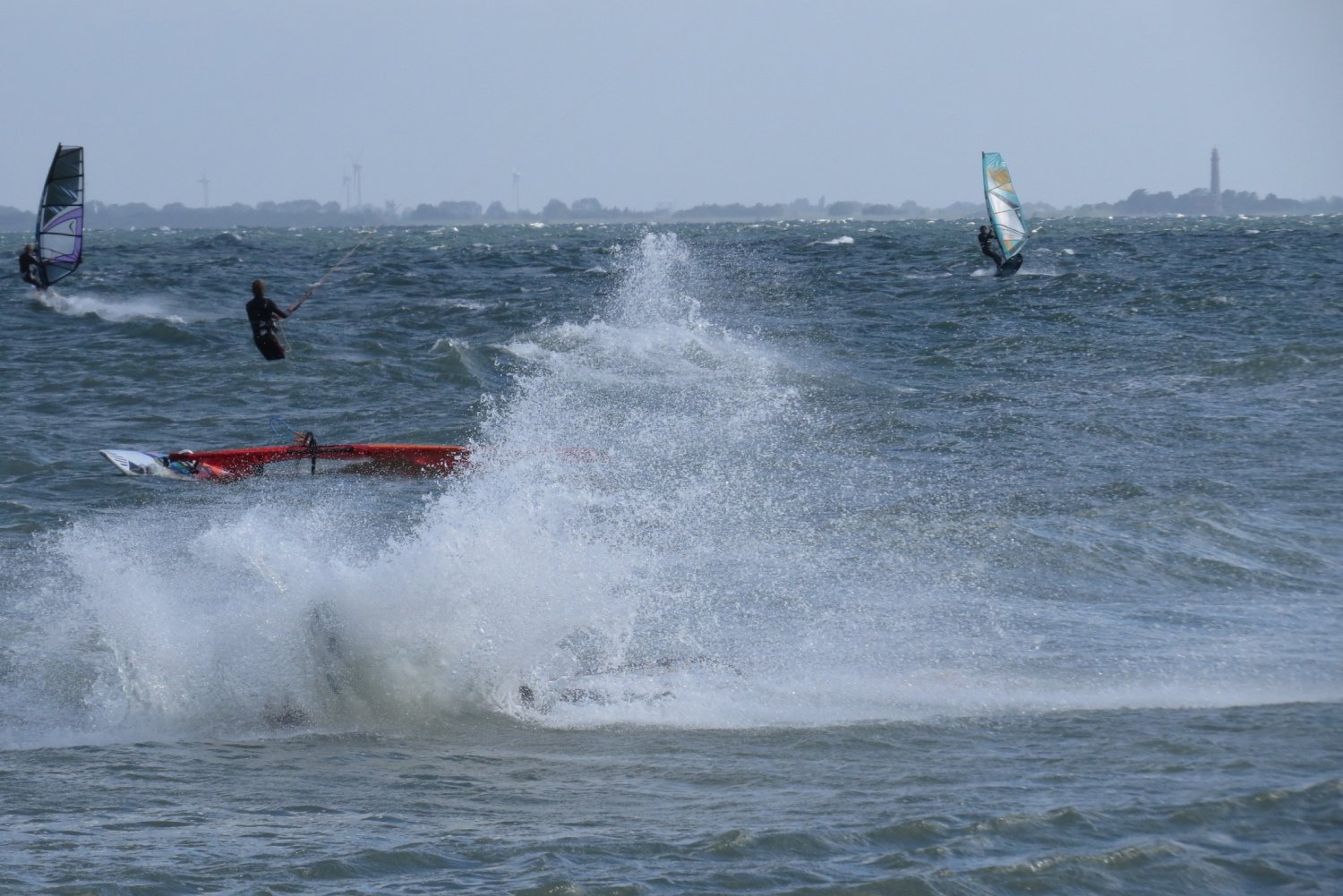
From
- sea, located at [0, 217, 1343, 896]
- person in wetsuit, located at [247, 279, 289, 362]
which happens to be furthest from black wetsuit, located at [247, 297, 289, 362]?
sea, located at [0, 217, 1343, 896]

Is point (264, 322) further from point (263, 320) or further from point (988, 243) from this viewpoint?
point (988, 243)

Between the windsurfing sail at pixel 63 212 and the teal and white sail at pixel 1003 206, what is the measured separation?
578 inches

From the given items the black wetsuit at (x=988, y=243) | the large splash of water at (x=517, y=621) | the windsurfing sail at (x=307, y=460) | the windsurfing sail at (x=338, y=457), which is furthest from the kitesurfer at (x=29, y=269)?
the black wetsuit at (x=988, y=243)

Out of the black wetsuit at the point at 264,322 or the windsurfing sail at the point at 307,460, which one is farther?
the windsurfing sail at the point at 307,460

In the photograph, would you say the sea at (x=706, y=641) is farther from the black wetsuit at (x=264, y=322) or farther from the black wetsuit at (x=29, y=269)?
the black wetsuit at (x=29, y=269)

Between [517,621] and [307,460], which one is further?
[307,460]

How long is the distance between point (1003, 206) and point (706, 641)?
1884 cm

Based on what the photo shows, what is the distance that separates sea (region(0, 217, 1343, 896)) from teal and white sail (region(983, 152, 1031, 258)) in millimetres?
7786

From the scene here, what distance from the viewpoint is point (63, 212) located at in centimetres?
2198

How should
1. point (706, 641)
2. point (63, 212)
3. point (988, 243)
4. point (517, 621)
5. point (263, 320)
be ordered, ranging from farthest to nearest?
point (988, 243), point (63, 212), point (263, 320), point (706, 641), point (517, 621)

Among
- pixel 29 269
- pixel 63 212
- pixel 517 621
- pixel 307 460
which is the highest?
pixel 63 212

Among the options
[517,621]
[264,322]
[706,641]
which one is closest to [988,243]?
[264,322]

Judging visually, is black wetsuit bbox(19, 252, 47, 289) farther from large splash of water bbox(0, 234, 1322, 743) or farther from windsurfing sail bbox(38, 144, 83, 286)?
large splash of water bbox(0, 234, 1322, 743)

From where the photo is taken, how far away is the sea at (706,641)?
4.33 metres
